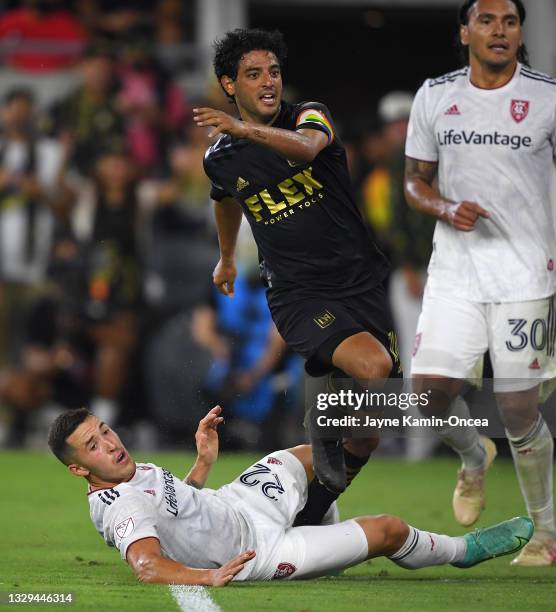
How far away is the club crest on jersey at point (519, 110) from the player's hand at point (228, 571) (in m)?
2.69

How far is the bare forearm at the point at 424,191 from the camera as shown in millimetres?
6811

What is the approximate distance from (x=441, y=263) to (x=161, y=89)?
6311 millimetres

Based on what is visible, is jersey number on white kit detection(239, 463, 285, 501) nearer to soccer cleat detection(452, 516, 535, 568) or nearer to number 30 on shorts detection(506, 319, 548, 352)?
soccer cleat detection(452, 516, 535, 568)

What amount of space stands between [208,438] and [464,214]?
5.46 ft

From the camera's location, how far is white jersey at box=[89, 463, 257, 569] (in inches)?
223

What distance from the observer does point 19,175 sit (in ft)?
40.9

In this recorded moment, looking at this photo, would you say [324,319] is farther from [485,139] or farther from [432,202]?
[485,139]

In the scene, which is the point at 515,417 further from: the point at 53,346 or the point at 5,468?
the point at 53,346

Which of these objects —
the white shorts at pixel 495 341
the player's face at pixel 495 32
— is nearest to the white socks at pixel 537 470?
the white shorts at pixel 495 341

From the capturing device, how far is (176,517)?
5789 millimetres

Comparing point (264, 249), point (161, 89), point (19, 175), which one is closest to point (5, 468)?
point (19, 175)

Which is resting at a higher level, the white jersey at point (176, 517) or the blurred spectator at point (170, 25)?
the blurred spectator at point (170, 25)

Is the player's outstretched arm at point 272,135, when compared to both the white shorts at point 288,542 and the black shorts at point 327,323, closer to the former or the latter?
the black shorts at point 327,323

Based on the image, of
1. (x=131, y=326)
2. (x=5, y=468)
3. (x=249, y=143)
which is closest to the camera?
(x=249, y=143)
